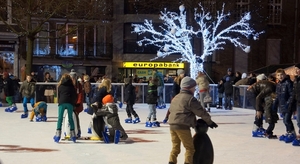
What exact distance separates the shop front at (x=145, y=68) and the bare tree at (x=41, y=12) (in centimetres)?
387

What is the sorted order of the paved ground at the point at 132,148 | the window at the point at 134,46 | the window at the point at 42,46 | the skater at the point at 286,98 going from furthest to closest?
1. the window at the point at 134,46
2. the window at the point at 42,46
3. the skater at the point at 286,98
4. the paved ground at the point at 132,148

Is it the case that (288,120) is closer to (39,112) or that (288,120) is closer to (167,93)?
(39,112)

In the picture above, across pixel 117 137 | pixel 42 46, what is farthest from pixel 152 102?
pixel 42 46

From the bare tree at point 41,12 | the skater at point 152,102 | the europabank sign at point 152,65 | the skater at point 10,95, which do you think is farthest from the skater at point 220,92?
the europabank sign at point 152,65

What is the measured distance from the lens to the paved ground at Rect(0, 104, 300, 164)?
8.86 meters

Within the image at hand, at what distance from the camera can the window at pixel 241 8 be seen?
33.0 metres

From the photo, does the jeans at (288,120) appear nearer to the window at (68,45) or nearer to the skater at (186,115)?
the skater at (186,115)

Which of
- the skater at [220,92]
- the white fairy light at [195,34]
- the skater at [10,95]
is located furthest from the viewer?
the white fairy light at [195,34]

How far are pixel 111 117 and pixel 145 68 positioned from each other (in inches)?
980

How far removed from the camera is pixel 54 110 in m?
19.8

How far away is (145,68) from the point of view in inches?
1400

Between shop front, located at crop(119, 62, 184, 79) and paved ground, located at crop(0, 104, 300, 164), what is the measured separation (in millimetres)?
20822

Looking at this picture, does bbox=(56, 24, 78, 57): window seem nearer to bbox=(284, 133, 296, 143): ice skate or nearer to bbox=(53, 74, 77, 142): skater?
bbox=(53, 74, 77, 142): skater

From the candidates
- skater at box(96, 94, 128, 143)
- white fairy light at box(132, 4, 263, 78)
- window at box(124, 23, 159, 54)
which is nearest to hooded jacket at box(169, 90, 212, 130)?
skater at box(96, 94, 128, 143)
